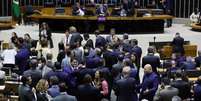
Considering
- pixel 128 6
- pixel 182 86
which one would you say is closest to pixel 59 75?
pixel 182 86

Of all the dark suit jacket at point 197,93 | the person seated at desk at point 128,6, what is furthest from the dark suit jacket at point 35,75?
the person seated at desk at point 128,6

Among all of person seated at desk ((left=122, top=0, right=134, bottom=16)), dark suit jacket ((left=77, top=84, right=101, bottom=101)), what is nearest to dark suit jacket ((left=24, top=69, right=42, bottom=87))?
dark suit jacket ((left=77, top=84, right=101, bottom=101))

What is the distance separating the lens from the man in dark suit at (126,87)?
14258 mm

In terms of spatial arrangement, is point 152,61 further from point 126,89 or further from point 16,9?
point 16,9

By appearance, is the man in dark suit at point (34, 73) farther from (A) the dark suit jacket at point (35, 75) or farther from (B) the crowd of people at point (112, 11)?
(B) the crowd of people at point (112, 11)

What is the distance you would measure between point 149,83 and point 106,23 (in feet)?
57.7

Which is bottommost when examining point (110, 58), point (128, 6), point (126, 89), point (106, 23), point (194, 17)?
point (126, 89)

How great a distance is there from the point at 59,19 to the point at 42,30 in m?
6.37

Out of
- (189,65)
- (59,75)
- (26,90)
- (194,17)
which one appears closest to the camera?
(26,90)

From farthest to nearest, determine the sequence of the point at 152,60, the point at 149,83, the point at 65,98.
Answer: the point at 152,60 < the point at 149,83 < the point at 65,98

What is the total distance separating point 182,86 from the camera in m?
14.3

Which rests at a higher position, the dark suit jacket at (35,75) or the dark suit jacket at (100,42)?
the dark suit jacket at (100,42)

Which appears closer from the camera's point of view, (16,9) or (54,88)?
(54,88)

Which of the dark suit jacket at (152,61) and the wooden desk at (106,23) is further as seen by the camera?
the wooden desk at (106,23)
